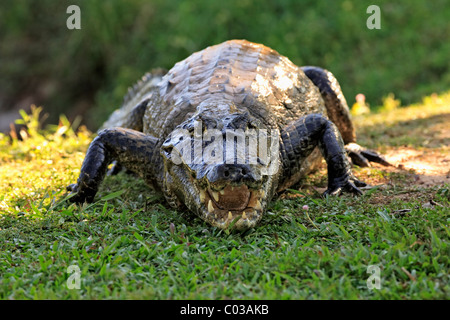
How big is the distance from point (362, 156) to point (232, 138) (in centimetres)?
207

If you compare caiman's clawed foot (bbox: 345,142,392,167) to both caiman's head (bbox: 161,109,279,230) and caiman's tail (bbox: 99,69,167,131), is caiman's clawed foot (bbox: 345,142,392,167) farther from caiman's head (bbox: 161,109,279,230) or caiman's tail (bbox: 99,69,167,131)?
caiman's tail (bbox: 99,69,167,131)

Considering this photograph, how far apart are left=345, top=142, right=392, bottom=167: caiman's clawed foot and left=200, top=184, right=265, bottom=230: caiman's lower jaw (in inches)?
76.2

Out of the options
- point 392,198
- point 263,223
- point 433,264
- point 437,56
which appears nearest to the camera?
point 433,264

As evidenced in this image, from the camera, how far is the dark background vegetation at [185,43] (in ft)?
36.2

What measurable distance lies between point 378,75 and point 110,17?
7.27 meters

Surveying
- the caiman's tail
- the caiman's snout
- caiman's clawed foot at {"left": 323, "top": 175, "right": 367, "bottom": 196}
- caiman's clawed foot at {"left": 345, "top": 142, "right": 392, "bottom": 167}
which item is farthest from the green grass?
the caiman's tail

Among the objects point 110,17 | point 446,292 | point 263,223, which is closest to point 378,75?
point 110,17

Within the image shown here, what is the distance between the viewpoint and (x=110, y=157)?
14.1ft

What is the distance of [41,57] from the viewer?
51.5 feet

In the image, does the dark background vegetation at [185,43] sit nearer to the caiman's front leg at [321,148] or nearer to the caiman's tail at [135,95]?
the caiman's tail at [135,95]

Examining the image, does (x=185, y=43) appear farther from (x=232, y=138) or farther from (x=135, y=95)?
(x=232, y=138)

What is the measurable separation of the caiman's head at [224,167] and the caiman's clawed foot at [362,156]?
146 cm
